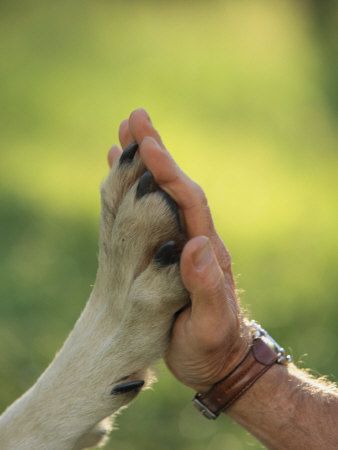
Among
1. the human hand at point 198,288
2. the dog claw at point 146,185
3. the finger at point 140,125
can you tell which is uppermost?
the finger at point 140,125

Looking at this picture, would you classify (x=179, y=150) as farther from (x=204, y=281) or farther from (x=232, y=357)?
(x=204, y=281)

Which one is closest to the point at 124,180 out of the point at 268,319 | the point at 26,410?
the point at 26,410

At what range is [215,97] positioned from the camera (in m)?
Result: 12.5

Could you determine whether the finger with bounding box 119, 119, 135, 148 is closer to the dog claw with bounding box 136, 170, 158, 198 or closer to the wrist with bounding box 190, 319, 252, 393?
the dog claw with bounding box 136, 170, 158, 198

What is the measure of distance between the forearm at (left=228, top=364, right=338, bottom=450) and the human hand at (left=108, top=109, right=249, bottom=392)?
0.12m

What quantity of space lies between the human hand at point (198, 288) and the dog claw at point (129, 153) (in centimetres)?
2

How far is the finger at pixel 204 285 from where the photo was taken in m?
3.00

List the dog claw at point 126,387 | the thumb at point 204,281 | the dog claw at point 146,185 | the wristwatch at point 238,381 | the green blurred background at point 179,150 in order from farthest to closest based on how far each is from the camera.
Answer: the green blurred background at point 179,150 → the wristwatch at point 238,381 → the dog claw at point 126,387 → the dog claw at point 146,185 → the thumb at point 204,281

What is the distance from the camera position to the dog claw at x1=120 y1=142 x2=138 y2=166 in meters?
3.15

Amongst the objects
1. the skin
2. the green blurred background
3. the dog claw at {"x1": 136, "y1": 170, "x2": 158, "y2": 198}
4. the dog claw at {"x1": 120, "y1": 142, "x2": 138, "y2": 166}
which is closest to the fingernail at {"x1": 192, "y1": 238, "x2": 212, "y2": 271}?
the skin

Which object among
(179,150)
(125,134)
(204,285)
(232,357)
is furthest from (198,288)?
(179,150)

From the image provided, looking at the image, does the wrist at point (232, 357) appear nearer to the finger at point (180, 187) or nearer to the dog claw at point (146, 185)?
the finger at point (180, 187)

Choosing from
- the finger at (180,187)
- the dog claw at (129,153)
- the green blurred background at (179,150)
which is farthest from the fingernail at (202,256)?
the green blurred background at (179,150)

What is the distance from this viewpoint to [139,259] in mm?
3172
